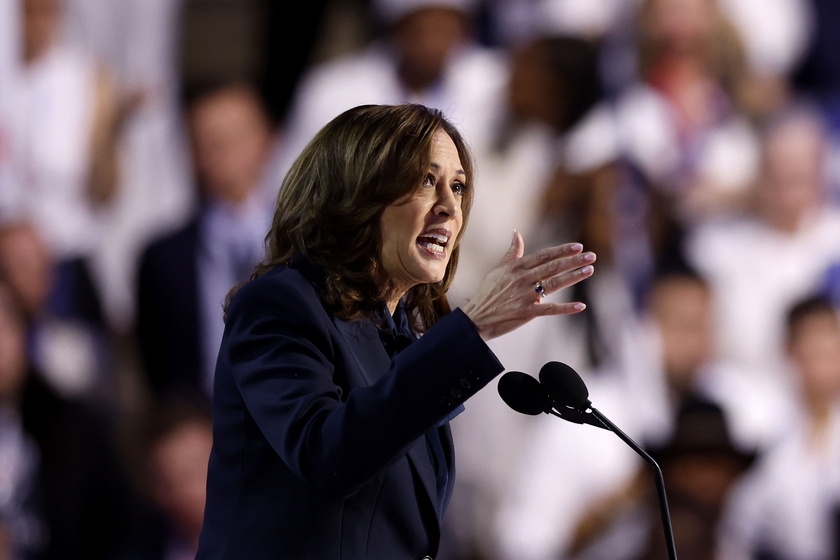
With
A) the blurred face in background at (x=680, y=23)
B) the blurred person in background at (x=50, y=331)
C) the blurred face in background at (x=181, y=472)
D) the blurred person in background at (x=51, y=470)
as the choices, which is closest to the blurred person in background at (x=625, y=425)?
the blurred face in background at (x=680, y=23)

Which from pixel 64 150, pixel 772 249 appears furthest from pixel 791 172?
pixel 64 150

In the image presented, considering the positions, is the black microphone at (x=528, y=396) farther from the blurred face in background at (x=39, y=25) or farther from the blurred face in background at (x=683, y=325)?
the blurred face in background at (x=39, y=25)

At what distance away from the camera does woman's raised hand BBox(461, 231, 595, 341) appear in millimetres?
1386

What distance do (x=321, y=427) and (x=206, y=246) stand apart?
3499 mm

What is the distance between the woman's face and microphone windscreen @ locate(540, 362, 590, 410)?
25cm

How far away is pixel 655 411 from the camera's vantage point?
4.59 metres

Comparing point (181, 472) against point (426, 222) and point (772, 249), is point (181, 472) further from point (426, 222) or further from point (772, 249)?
point (426, 222)

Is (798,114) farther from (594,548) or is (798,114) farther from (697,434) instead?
(594,548)

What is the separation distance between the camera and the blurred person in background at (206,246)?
186 inches

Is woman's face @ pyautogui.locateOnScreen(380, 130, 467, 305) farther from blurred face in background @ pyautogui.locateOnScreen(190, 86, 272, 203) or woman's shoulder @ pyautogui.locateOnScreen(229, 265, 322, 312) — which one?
blurred face in background @ pyautogui.locateOnScreen(190, 86, 272, 203)

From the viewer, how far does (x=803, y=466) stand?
455 centimetres

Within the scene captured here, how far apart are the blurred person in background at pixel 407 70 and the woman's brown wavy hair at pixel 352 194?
3049mm

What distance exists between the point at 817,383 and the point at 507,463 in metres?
1.38

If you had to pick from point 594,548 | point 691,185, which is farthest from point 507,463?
point 691,185
